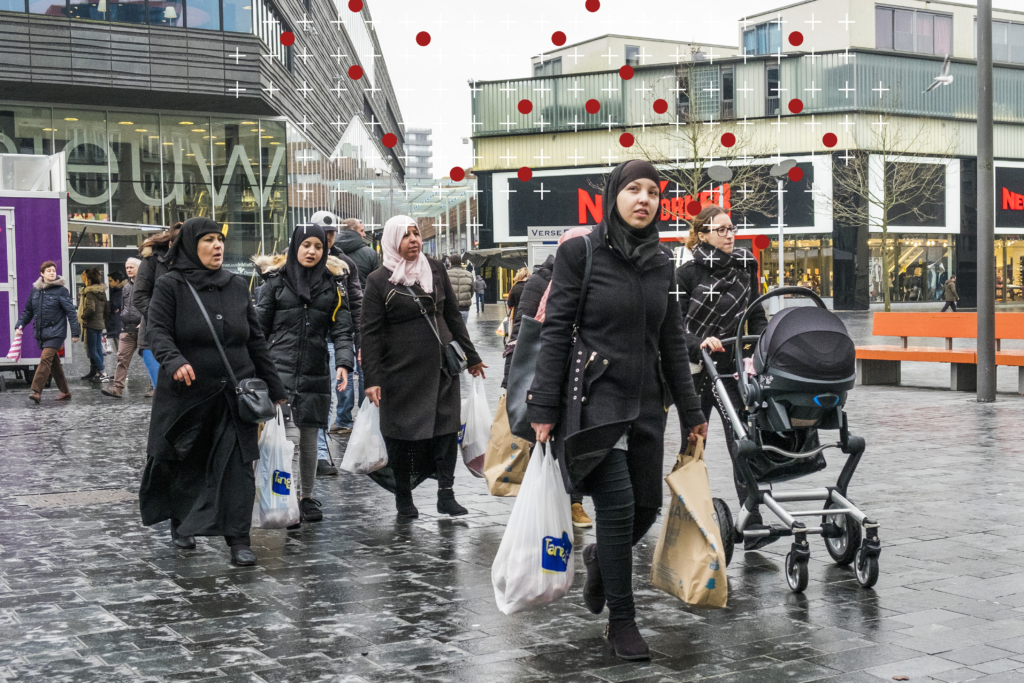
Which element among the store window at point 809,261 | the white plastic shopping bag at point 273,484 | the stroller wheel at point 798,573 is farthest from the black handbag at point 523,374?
the store window at point 809,261

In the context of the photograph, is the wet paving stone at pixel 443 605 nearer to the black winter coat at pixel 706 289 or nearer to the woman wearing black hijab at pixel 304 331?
the woman wearing black hijab at pixel 304 331

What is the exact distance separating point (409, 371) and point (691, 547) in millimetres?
2932

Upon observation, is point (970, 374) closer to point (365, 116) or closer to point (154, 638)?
point (154, 638)

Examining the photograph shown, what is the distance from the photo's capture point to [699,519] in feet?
14.5

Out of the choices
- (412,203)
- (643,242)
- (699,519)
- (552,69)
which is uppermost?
(552,69)

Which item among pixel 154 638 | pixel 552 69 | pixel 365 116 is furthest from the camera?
pixel 365 116

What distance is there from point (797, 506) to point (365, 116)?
65.6 metres

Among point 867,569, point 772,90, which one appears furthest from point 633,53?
point 867,569

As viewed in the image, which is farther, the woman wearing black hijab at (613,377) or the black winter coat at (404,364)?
the black winter coat at (404,364)

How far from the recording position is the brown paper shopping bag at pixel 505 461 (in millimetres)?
6660

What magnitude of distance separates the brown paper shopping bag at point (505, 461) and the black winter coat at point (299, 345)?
3.75 feet

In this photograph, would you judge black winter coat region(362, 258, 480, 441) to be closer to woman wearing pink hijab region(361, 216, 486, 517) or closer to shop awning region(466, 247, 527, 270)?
woman wearing pink hijab region(361, 216, 486, 517)

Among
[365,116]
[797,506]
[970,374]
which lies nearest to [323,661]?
[797,506]

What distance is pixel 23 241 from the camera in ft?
59.9
